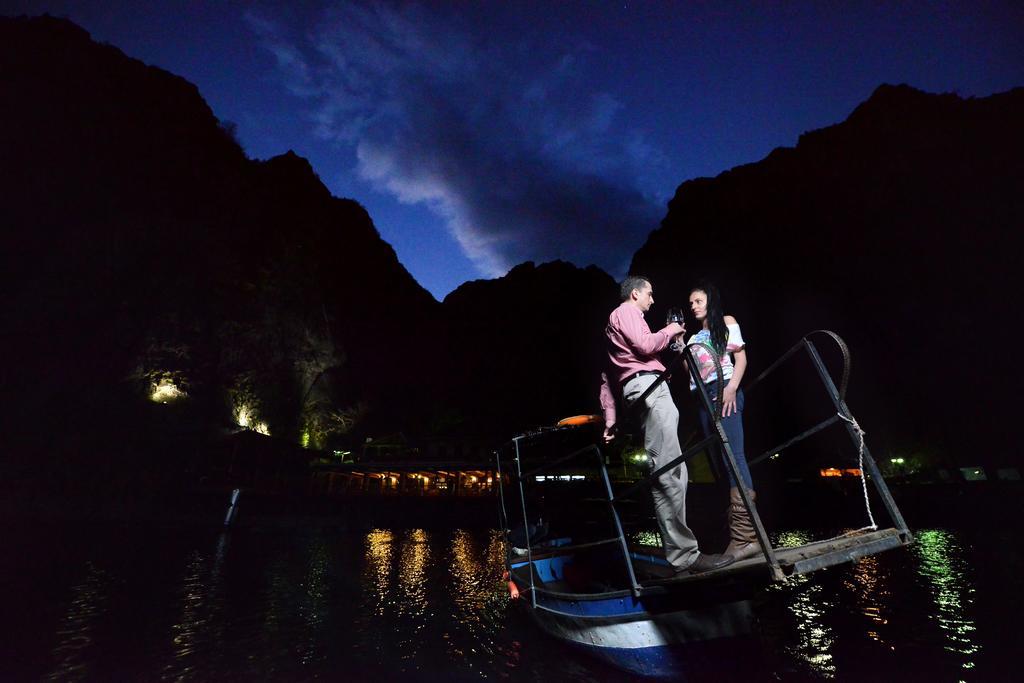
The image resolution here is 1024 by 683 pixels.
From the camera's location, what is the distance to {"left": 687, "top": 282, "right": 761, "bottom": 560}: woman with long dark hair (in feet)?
13.9

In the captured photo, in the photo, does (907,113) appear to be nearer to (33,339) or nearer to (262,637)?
(262,637)

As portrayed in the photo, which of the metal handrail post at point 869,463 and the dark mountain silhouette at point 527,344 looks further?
the dark mountain silhouette at point 527,344

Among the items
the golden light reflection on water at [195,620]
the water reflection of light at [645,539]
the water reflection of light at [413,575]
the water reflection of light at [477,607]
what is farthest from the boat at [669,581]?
the water reflection of light at [645,539]

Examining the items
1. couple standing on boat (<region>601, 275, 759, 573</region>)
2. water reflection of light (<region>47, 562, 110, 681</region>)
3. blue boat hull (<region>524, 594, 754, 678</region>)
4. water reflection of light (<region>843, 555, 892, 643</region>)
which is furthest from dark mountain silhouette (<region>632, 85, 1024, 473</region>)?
water reflection of light (<region>47, 562, 110, 681</region>)

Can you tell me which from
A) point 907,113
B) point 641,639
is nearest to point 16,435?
point 641,639

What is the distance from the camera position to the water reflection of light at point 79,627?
6.85 m

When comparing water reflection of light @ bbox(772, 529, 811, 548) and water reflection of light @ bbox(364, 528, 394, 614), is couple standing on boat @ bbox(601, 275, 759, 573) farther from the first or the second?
water reflection of light @ bbox(772, 529, 811, 548)

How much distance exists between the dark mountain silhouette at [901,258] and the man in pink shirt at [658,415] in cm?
6578

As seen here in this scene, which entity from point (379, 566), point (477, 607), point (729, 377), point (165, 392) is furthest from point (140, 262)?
point (729, 377)

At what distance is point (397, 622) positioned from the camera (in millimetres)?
9125

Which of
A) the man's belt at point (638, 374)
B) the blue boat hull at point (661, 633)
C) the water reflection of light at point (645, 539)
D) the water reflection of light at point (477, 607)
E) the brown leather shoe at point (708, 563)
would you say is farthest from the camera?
the water reflection of light at point (645, 539)

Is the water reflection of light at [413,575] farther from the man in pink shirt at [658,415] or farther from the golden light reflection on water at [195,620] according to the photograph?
the man in pink shirt at [658,415]

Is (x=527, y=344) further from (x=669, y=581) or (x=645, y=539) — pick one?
(x=669, y=581)

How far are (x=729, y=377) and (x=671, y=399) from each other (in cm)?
67
